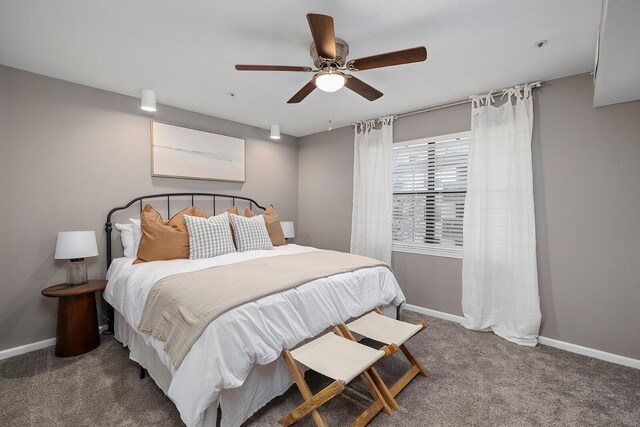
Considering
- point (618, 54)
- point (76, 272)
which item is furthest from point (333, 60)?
point (76, 272)

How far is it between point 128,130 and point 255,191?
1719mm

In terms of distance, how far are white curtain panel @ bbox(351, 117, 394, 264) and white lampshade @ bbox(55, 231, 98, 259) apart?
9.56ft

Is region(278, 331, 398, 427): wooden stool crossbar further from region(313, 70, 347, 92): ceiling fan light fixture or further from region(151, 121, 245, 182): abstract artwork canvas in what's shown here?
region(151, 121, 245, 182): abstract artwork canvas

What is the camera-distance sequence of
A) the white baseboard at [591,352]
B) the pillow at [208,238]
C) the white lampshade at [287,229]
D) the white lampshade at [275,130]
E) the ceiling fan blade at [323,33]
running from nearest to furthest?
the ceiling fan blade at [323,33], the white baseboard at [591,352], the pillow at [208,238], the white lampshade at [275,130], the white lampshade at [287,229]

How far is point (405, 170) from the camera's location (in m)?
3.66

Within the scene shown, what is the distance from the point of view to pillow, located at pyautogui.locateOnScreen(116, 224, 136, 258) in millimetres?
2889

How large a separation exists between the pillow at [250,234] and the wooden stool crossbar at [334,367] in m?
1.60

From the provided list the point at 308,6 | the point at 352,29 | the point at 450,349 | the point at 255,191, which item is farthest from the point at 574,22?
the point at 255,191

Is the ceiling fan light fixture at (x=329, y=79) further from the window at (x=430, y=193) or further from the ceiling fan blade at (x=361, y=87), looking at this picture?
the window at (x=430, y=193)

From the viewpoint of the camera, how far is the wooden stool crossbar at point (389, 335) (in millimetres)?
1926

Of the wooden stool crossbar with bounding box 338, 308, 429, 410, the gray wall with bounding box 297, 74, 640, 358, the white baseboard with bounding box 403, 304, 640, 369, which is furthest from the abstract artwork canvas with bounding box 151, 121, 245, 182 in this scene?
the white baseboard with bounding box 403, 304, 640, 369

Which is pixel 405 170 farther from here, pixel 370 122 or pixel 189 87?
pixel 189 87

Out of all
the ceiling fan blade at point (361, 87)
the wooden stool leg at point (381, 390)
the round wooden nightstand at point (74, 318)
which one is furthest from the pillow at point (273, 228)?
the wooden stool leg at point (381, 390)

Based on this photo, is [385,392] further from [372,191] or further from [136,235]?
[136,235]
